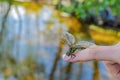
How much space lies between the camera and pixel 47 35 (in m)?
5.81

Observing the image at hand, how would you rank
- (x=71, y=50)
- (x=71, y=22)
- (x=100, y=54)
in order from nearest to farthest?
(x=100, y=54)
(x=71, y=50)
(x=71, y=22)

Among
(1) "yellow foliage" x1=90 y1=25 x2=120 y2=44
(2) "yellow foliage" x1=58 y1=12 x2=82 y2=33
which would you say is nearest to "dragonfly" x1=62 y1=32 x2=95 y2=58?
(1) "yellow foliage" x1=90 y1=25 x2=120 y2=44

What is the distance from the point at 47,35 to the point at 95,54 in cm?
467

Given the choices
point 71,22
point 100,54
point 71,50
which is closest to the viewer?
point 100,54

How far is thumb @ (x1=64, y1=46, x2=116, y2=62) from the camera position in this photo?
3.69ft

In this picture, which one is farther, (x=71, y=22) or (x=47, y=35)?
(x=71, y=22)

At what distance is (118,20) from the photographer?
282 inches

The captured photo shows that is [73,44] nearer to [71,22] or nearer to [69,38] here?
[69,38]

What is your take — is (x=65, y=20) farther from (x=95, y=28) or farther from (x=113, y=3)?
(x=113, y=3)

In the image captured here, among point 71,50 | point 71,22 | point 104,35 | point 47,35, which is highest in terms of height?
point 71,50

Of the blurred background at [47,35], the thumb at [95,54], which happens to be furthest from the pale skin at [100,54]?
the blurred background at [47,35]

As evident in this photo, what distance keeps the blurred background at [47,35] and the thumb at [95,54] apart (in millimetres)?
2987

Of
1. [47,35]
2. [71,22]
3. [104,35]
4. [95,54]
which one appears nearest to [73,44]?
[95,54]

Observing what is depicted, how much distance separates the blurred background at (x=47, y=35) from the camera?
443cm
